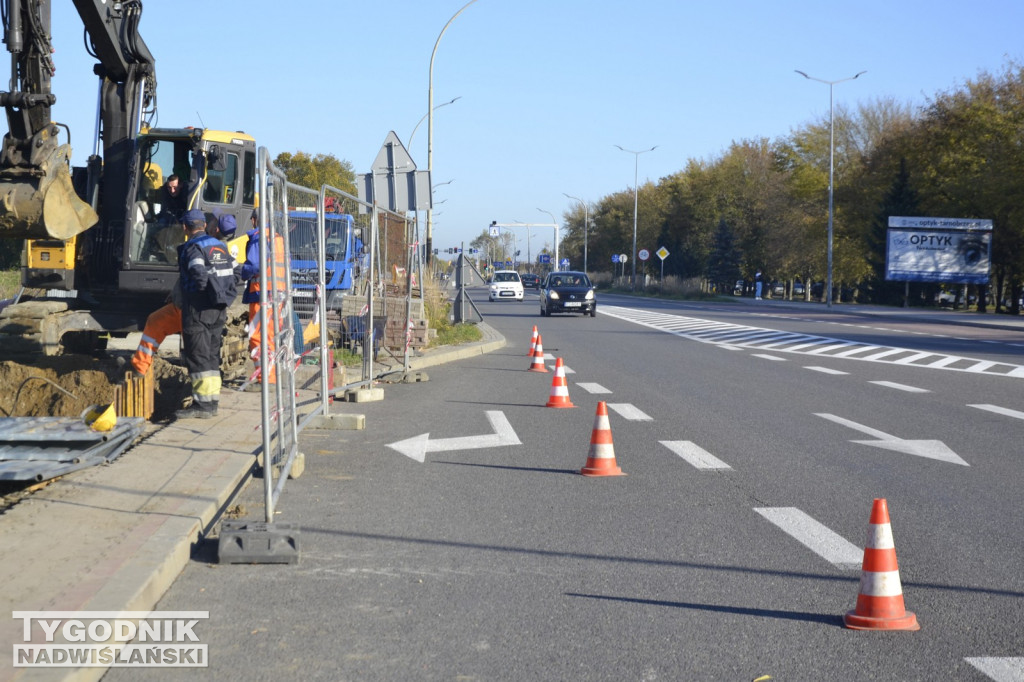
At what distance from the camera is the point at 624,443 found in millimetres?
10367

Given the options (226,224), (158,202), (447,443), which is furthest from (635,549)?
(158,202)

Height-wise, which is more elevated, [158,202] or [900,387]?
[158,202]

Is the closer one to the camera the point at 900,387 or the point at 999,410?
the point at 999,410

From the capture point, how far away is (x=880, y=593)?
4.94 meters

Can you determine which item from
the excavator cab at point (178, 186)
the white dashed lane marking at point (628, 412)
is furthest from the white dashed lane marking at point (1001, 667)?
the excavator cab at point (178, 186)

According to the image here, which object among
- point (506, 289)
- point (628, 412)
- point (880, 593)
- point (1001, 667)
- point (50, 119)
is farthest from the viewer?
point (506, 289)

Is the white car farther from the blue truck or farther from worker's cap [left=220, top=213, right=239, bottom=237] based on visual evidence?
worker's cap [left=220, top=213, right=239, bottom=237]

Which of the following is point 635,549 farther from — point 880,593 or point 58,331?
point 58,331

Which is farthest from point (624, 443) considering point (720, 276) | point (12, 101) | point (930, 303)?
point (720, 276)

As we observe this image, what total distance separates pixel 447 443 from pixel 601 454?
202 cm

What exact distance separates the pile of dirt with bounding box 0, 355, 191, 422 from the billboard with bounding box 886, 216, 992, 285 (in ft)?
149

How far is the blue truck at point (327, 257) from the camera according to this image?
10.1m

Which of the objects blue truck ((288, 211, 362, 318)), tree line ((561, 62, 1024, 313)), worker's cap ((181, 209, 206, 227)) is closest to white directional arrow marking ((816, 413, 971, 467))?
blue truck ((288, 211, 362, 318))

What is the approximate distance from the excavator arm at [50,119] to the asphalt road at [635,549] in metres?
2.40
